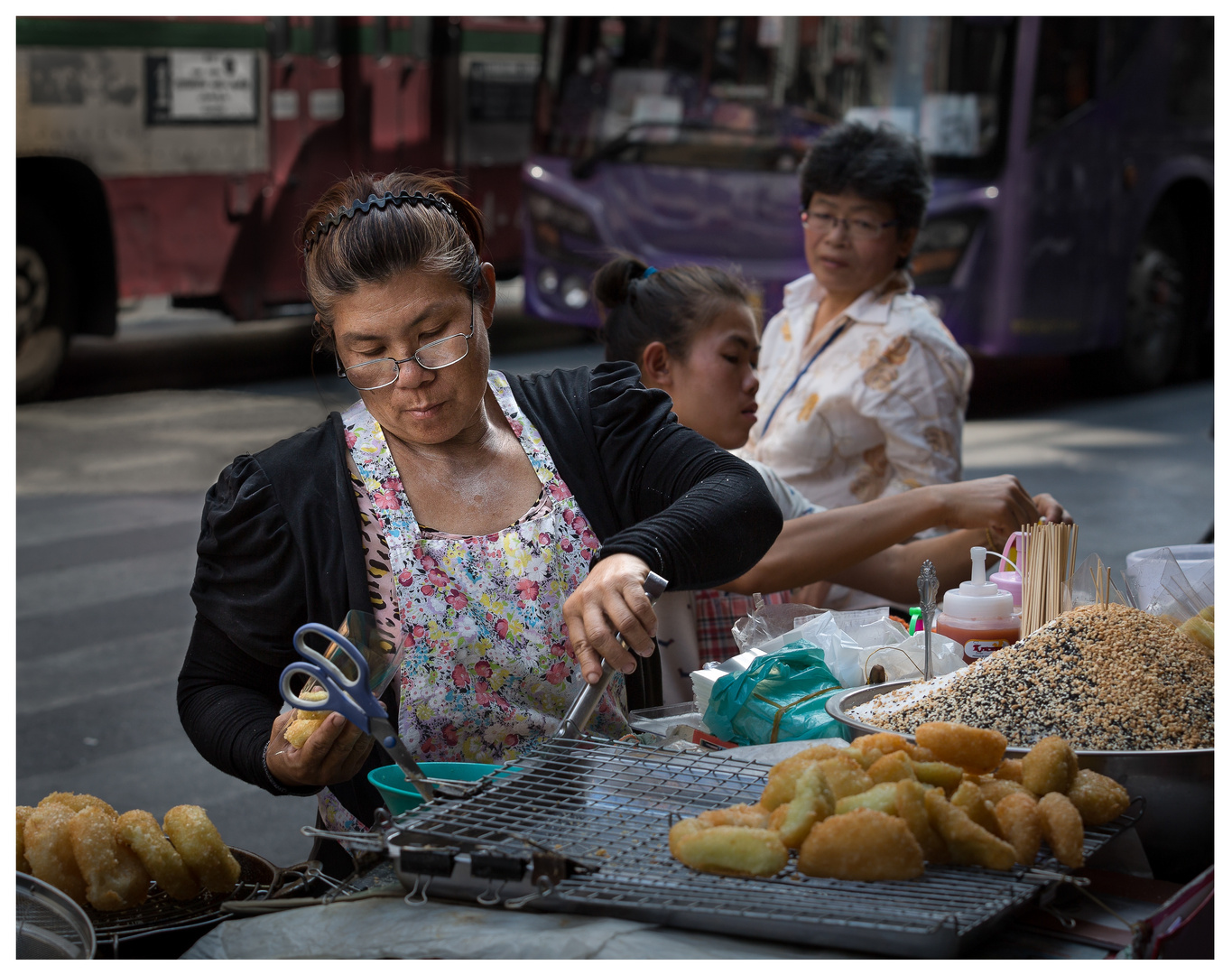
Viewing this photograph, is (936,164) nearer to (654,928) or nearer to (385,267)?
(385,267)

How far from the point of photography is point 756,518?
1.90 meters

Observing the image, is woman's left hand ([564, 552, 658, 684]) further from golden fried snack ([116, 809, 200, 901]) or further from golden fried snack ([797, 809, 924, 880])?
golden fried snack ([116, 809, 200, 901])

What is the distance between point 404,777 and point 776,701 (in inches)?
24.0

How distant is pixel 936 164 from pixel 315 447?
21.2 ft

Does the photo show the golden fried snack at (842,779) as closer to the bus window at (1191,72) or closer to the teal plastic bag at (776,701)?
the teal plastic bag at (776,701)

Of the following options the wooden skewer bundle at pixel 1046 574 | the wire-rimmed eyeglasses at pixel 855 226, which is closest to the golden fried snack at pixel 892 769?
the wooden skewer bundle at pixel 1046 574

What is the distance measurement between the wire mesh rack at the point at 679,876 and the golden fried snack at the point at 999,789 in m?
0.07

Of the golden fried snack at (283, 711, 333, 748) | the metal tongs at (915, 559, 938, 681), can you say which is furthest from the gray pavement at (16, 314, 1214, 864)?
the metal tongs at (915, 559, 938, 681)

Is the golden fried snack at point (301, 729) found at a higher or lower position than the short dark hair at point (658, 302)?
lower

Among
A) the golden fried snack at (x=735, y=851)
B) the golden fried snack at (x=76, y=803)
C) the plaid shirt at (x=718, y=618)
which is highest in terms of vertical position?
the golden fried snack at (x=735, y=851)

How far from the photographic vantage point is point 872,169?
3.42m

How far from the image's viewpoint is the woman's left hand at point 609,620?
1595 millimetres

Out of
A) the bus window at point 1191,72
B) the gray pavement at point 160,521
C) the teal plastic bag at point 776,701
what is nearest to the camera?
the teal plastic bag at point 776,701

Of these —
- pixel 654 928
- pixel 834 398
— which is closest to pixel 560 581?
pixel 654 928
